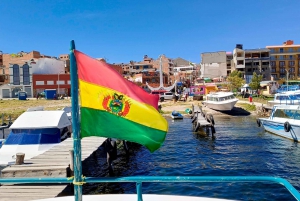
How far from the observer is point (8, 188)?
1112 cm

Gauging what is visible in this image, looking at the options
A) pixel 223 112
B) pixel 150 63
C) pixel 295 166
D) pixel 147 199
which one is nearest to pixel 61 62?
pixel 150 63

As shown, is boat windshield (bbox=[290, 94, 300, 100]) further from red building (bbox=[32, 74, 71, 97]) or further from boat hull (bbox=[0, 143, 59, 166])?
red building (bbox=[32, 74, 71, 97])

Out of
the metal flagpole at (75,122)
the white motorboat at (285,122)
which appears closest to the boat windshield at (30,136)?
the metal flagpole at (75,122)

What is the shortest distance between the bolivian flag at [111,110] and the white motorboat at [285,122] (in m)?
25.4

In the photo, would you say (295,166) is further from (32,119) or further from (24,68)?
(24,68)

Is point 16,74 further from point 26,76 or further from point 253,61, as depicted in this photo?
point 253,61

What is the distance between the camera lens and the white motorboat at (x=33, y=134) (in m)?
16.9

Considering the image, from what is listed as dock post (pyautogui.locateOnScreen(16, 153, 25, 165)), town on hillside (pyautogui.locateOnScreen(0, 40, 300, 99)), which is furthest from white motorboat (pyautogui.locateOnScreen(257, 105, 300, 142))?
town on hillside (pyautogui.locateOnScreen(0, 40, 300, 99))

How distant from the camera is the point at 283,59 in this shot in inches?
4176

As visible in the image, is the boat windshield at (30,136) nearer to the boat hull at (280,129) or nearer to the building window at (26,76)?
the boat hull at (280,129)

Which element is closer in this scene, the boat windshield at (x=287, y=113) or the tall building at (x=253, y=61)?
the boat windshield at (x=287, y=113)

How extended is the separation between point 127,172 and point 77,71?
1520 cm

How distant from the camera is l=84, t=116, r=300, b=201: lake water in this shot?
14883mm

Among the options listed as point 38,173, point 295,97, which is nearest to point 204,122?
point 295,97
